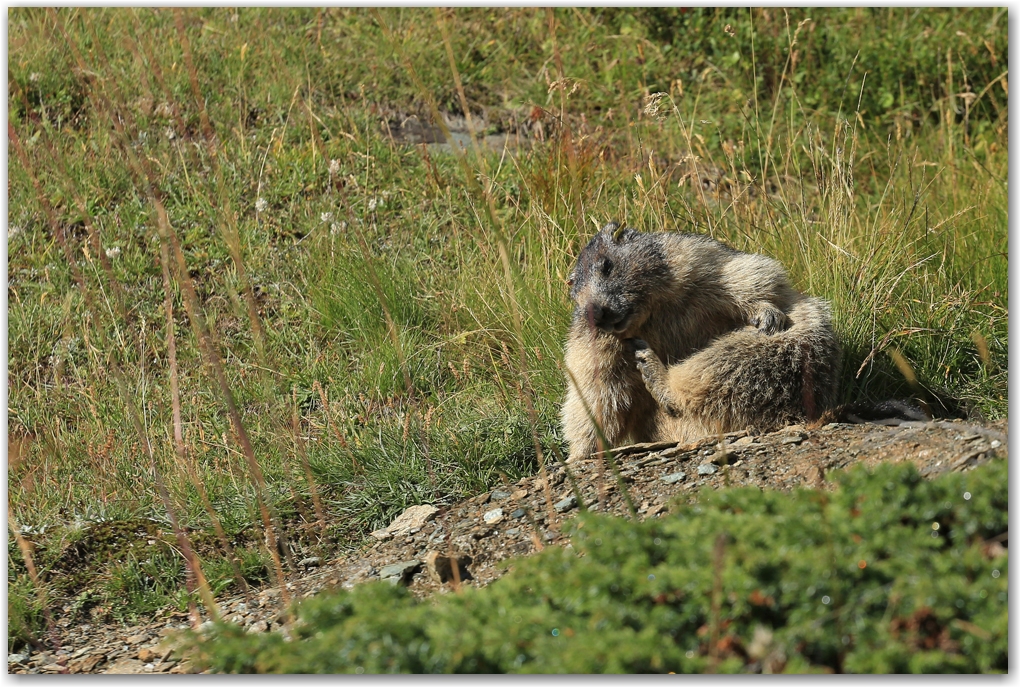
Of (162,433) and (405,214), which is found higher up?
(405,214)

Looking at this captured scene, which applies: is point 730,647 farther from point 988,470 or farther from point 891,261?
point 891,261

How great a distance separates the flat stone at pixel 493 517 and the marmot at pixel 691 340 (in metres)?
0.54

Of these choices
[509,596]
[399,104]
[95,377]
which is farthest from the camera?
[399,104]

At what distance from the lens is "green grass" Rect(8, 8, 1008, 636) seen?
5145 mm

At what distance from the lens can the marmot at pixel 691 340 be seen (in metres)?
4.37

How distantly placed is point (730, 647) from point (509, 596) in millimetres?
574

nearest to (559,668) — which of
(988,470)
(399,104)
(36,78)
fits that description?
(988,470)

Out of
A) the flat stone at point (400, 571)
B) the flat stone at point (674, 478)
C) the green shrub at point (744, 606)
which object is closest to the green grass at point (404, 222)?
the flat stone at point (400, 571)

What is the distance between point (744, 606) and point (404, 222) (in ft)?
17.9

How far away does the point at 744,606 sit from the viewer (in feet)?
7.62

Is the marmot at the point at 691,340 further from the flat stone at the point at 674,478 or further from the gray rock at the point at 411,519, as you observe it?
the gray rock at the point at 411,519

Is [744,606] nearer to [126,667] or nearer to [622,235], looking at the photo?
[126,667]

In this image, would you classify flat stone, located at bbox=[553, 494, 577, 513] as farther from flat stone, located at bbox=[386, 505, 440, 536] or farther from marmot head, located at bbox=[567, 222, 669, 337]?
marmot head, located at bbox=[567, 222, 669, 337]

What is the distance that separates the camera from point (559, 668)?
7.36 ft
